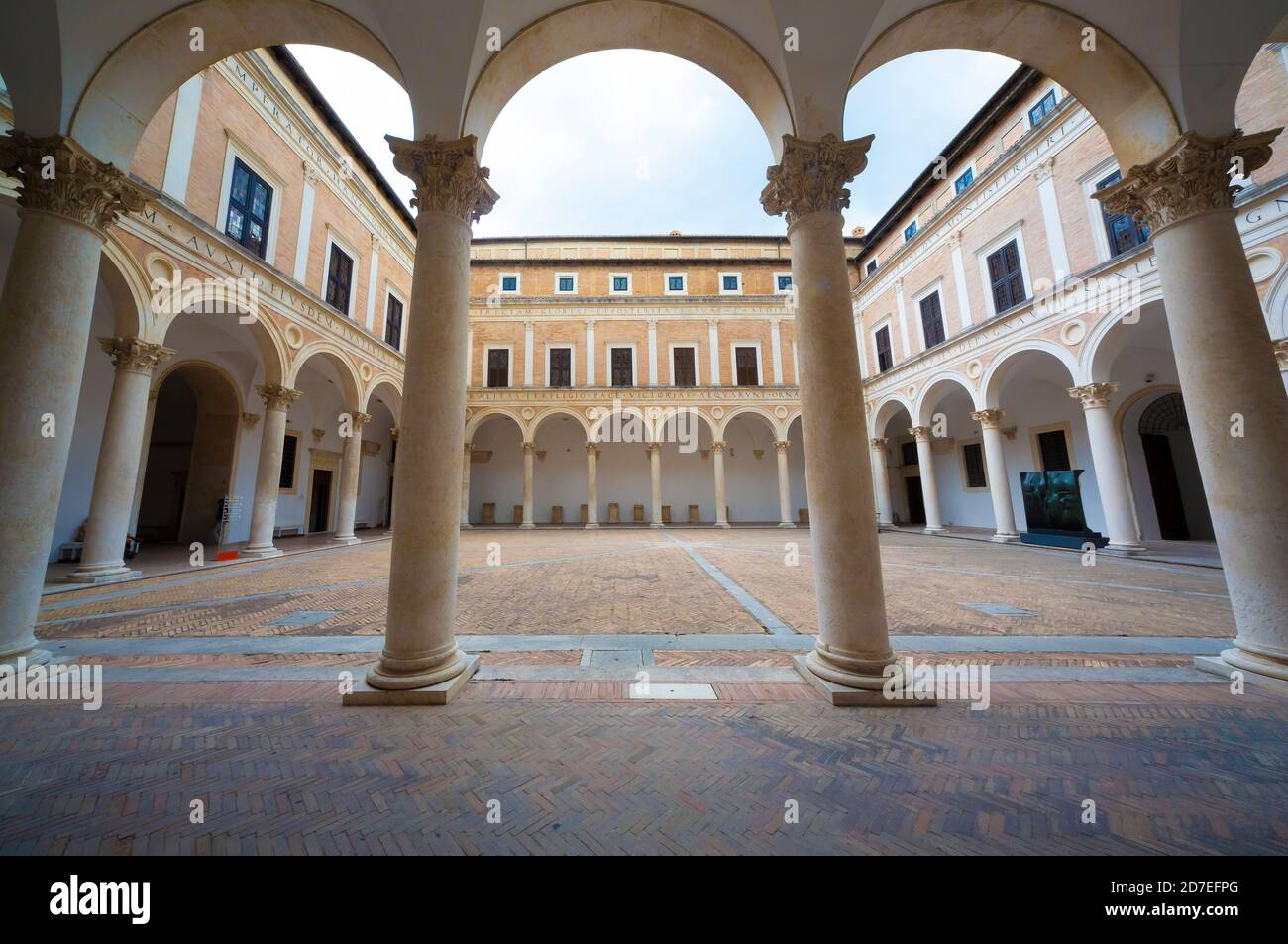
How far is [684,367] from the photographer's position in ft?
76.5

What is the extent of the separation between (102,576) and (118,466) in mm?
1975

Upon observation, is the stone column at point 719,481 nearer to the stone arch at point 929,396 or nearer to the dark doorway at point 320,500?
the stone arch at point 929,396

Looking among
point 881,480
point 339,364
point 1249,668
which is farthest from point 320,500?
point 881,480

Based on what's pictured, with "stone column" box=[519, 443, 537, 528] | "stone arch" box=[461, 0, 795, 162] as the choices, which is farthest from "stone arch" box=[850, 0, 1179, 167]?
"stone column" box=[519, 443, 537, 528]

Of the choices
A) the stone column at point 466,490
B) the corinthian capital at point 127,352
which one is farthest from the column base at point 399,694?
the stone column at point 466,490

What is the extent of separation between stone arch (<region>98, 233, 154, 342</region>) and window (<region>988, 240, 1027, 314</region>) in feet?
72.8

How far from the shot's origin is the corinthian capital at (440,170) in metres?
3.94

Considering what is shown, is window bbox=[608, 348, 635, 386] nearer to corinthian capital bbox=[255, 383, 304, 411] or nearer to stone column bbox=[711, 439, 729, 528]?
stone column bbox=[711, 439, 729, 528]

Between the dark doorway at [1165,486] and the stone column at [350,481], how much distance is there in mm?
26316

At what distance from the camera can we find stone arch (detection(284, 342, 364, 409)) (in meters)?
13.2
